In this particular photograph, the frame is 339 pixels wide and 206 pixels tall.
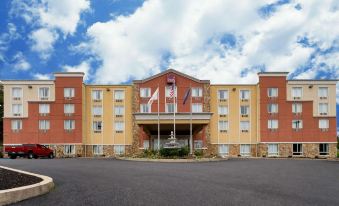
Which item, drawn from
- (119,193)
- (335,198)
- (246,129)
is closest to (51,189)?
(119,193)

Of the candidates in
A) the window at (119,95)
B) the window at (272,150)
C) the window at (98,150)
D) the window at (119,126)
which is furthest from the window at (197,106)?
the window at (98,150)

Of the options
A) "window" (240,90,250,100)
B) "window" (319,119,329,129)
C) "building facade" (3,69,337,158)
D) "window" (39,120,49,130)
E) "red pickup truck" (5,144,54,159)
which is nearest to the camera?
"red pickup truck" (5,144,54,159)

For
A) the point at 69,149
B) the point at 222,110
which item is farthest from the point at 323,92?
the point at 69,149

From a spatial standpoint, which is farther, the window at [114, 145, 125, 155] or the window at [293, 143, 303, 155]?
the window at [114, 145, 125, 155]

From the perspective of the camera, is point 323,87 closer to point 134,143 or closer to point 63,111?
point 134,143

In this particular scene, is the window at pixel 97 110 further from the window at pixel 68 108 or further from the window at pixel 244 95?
the window at pixel 244 95

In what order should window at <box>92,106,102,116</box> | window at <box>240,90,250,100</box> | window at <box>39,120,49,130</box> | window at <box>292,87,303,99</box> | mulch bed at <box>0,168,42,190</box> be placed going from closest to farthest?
1. mulch bed at <box>0,168,42,190</box>
2. window at <box>39,120,49,130</box>
3. window at <box>292,87,303,99</box>
4. window at <box>240,90,250,100</box>
5. window at <box>92,106,102,116</box>

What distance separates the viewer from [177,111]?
4844 centimetres

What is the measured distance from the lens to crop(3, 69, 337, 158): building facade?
47.9m

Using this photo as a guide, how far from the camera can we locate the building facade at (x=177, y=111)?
47.9 m

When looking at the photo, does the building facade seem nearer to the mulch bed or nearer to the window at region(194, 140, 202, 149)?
the window at region(194, 140, 202, 149)

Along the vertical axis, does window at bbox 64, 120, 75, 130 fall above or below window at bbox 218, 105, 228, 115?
below

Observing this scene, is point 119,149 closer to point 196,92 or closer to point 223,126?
point 196,92

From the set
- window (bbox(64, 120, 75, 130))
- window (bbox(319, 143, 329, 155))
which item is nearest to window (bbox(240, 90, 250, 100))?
window (bbox(319, 143, 329, 155))
